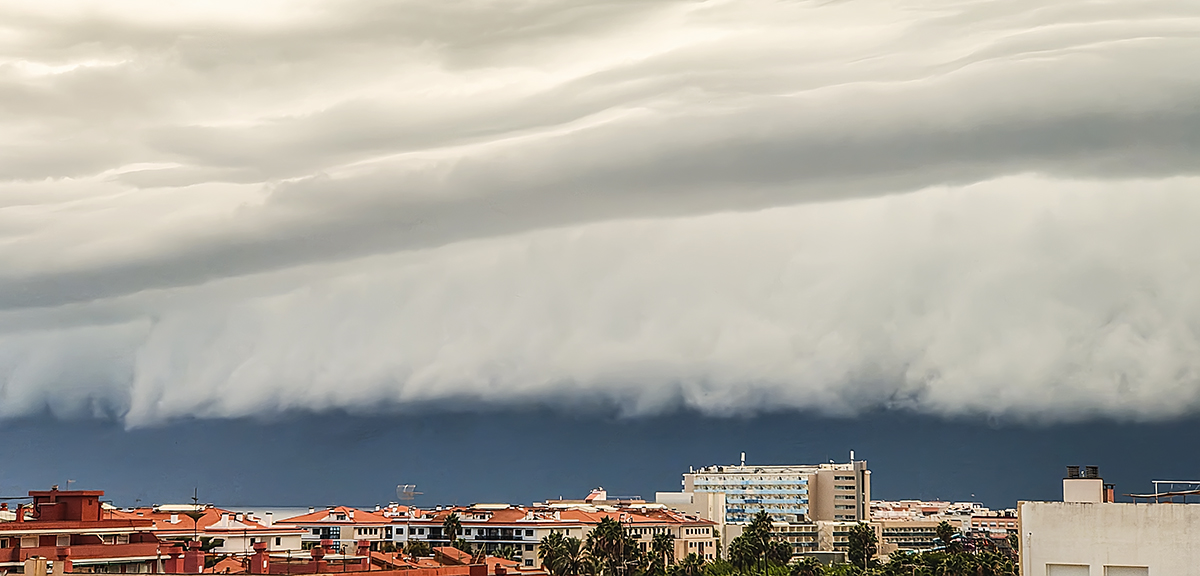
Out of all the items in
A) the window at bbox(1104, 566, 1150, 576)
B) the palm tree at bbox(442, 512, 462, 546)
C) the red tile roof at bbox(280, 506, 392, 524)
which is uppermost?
the red tile roof at bbox(280, 506, 392, 524)

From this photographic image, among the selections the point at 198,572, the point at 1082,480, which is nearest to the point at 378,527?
the point at 198,572

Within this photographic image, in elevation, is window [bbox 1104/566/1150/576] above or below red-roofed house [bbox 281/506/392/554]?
below

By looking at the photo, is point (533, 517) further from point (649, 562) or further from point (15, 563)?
point (15, 563)

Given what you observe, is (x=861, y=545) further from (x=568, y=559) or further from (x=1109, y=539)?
(x=1109, y=539)

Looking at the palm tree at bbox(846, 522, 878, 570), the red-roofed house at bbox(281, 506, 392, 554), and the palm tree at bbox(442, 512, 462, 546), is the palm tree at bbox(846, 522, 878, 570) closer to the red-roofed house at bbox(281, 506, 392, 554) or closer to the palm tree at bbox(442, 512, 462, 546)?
the palm tree at bbox(442, 512, 462, 546)

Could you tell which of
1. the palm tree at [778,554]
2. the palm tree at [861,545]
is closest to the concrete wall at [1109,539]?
the palm tree at [778,554]

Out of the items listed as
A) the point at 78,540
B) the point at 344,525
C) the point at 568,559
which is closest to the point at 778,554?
the point at 568,559

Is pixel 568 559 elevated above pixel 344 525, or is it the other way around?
pixel 344 525

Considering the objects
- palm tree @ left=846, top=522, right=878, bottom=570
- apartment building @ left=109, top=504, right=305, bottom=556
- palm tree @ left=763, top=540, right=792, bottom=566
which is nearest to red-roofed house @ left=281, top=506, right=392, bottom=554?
palm tree @ left=763, top=540, right=792, bottom=566
